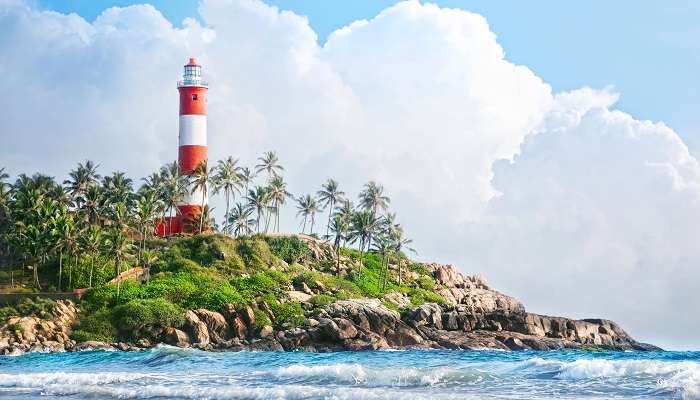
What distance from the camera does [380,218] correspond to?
296ft

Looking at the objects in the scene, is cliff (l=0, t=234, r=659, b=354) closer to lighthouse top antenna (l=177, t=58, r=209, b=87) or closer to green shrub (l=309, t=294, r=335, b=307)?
green shrub (l=309, t=294, r=335, b=307)

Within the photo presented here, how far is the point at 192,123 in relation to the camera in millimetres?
83062

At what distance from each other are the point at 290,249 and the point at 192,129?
1470 centimetres

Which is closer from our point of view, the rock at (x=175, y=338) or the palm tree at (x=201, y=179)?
the rock at (x=175, y=338)

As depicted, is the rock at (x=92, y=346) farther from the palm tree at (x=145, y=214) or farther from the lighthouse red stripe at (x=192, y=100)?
the lighthouse red stripe at (x=192, y=100)

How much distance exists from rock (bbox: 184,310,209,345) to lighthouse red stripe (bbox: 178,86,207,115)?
26.7m

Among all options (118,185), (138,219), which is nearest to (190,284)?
(138,219)

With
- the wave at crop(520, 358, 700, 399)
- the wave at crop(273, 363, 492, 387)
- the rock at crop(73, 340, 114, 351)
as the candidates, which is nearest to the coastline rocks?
the rock at crop(73, 340, 114, 351)

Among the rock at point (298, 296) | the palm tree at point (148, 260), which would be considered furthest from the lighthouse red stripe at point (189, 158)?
the rock at point (298, 296)

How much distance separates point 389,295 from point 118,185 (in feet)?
89.4

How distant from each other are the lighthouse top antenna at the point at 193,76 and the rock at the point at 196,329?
1132 inches

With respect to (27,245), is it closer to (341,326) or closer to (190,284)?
(190,284)

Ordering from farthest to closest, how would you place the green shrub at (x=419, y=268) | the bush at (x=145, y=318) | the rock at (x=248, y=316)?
the green shrub at (x=419, y=268)
the rock at (x=248, y=316)
the bush at (x=145, y=318)

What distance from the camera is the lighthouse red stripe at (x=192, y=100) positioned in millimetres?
83062
